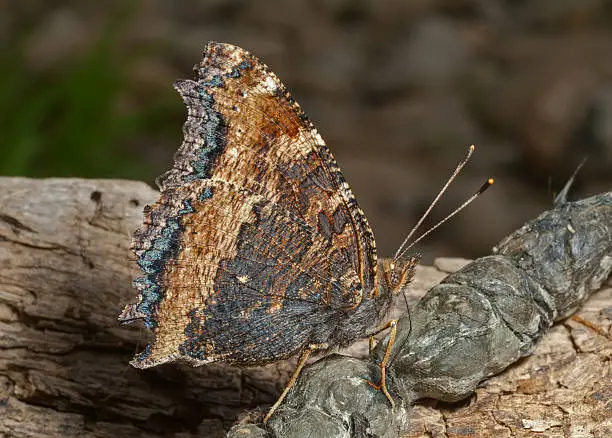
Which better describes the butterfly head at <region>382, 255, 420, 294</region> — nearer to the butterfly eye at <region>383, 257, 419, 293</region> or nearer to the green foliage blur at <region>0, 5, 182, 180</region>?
the butterfly eye at <region>383, 257, 419, 293</region>

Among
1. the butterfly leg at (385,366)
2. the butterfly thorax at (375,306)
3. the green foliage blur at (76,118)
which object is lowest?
the butterfly leg at (385,366)

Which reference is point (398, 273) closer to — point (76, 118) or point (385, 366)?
point (385, 366)

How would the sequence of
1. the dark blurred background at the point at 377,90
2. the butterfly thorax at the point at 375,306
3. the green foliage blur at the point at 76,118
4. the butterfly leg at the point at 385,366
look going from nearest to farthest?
the butterfly leg at the point at 385,366
the butterfly thorax at the point at 375,306
the green foliage blur at the point at 76,118
the dark blurred background at the point at 377,90

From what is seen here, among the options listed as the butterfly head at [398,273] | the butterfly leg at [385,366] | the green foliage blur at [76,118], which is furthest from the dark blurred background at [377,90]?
the butterfly leg at [385,366]

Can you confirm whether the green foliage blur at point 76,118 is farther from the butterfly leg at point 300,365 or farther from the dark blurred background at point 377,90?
the butterfly leg at point 300,365

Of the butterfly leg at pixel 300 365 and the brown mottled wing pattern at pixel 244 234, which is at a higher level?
the brown mottled wing pattern at pixel 244 234

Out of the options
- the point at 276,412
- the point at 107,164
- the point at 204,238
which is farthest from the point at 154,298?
the point at 107,164

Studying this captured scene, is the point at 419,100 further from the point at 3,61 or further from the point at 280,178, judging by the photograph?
the point at 280,178
